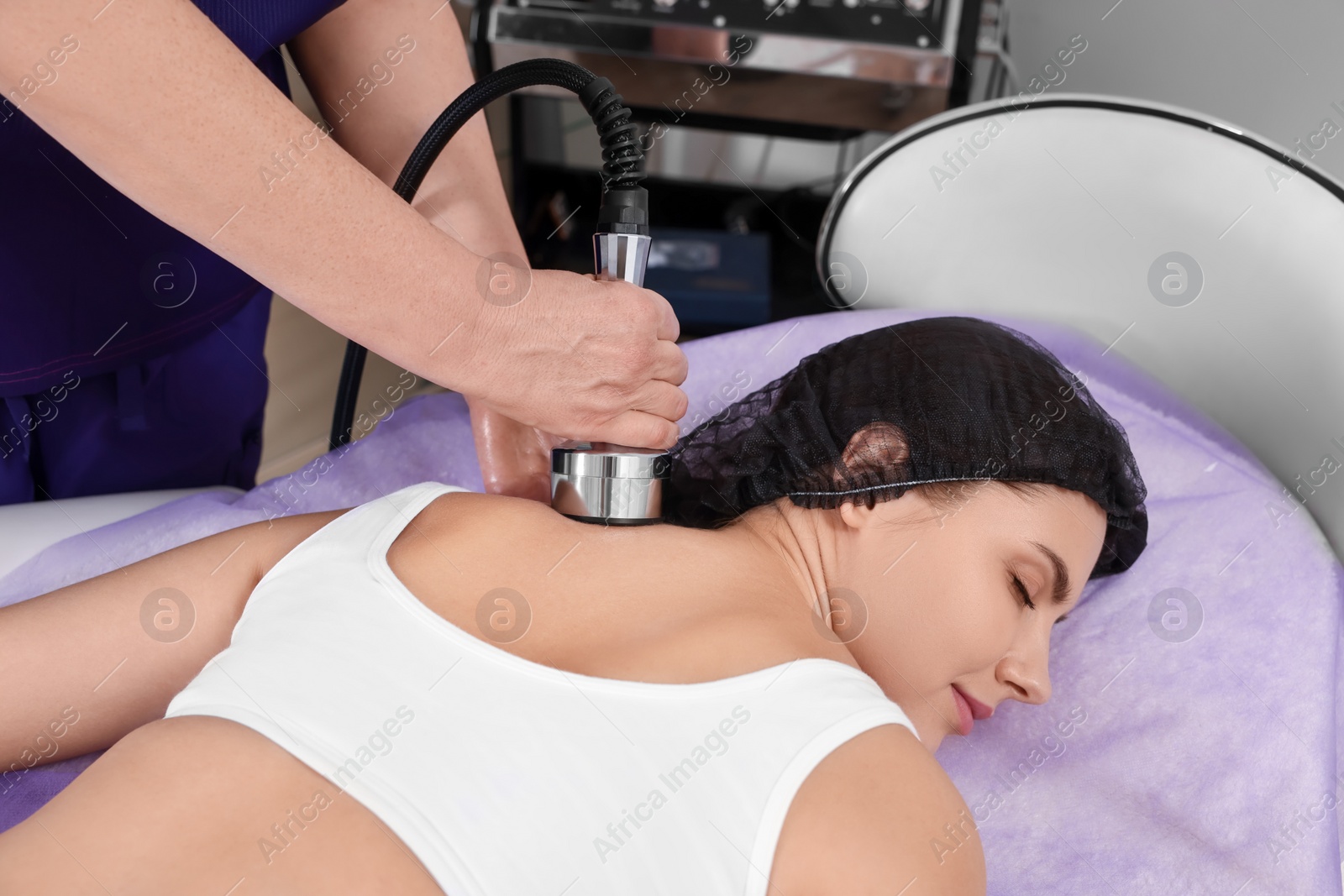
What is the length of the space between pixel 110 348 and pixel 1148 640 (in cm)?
126

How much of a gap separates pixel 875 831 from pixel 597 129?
2.06ft

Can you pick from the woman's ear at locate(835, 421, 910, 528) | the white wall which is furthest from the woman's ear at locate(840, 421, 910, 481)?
the white wall

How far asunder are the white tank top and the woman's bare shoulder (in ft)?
0.05

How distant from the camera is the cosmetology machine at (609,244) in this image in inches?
34.4

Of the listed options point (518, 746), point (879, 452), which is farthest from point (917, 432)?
point (518, 746)

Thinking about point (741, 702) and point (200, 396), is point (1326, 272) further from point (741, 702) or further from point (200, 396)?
point (200, 396)

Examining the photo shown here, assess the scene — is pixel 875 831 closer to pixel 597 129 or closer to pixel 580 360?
pixel 580 360

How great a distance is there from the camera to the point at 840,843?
72cm

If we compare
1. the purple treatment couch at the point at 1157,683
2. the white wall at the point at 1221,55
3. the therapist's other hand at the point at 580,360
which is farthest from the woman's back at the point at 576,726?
the white wall at the point at 1221,55

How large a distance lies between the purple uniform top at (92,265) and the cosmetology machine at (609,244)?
0.67ft

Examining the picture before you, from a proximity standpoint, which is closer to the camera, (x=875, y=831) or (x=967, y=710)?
(x=875, y=831)

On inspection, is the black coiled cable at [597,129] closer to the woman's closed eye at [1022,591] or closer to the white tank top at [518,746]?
the white tank top at [518,746]

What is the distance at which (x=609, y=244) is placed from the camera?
2.95ft

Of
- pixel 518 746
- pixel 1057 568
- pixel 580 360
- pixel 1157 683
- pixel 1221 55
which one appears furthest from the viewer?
pixel 1221 55
